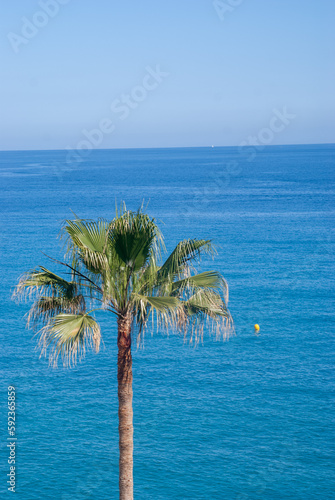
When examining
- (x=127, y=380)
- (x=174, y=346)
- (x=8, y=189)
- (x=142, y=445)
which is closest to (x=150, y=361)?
(x=174, y=346)

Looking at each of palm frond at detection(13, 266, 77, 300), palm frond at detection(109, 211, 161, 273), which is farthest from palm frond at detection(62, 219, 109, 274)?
palm frond at detection(13, 266, 77, 300)

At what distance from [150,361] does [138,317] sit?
25947mm

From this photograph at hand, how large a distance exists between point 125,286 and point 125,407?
3.00 metres

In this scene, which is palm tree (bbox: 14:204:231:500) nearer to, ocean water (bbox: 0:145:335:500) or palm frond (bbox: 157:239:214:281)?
palm frond (bbox: 157:239:214:281)

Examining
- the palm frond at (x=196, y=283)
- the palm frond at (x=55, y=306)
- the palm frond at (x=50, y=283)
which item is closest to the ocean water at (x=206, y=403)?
the palm frond at (x=55, y=306)

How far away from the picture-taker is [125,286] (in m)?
15.0

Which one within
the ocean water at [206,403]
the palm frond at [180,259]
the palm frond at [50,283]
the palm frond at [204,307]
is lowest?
the ocean water at [206,403]

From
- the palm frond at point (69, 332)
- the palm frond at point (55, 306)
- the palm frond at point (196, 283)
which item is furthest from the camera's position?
the palm frond at point (196, 283)

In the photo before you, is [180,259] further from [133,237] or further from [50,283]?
[50,283]

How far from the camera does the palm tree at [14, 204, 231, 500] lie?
48.4ft

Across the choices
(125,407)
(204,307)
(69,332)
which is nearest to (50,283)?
(69,332)

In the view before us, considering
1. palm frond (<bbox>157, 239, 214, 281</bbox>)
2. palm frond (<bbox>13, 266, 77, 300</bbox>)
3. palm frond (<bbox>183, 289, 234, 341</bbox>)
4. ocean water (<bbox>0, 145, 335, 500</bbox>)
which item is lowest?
ocean water (<bbox>0, 145, 335, 500</bbox>)

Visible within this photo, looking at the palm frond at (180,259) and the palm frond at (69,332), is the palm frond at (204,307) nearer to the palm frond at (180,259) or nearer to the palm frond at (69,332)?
the palm frond at (180,259)

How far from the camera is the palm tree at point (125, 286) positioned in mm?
14742
